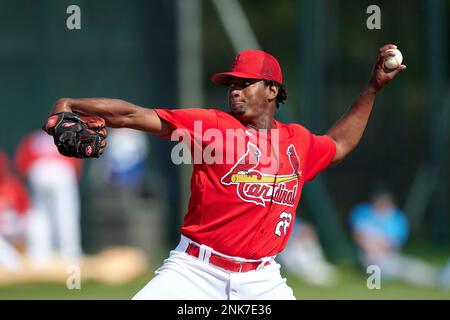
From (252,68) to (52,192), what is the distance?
813cm

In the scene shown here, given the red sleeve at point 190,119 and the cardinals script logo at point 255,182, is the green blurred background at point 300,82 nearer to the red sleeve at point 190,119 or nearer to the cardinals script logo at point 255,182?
the cardinals script logo at point 255,182

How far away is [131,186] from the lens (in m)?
13.9

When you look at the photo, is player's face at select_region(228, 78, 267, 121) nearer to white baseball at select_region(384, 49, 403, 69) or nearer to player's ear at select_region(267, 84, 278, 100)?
player's ear at select_region(267, 84, 278, 100)

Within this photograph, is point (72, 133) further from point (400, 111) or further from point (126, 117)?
point (400, 111)

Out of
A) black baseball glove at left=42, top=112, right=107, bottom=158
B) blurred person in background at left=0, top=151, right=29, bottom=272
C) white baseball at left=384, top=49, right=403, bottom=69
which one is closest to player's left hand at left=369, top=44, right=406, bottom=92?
white baseball at left=384, top=49, right=403, bottom=69

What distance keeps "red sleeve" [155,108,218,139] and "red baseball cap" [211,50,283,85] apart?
0.94ft

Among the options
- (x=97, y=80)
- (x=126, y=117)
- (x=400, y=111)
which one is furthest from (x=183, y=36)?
(x=126, y=117)

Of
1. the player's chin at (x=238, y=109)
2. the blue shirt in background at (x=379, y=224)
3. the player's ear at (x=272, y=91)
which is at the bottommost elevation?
the blue shirt in background at (x=379, y=224)

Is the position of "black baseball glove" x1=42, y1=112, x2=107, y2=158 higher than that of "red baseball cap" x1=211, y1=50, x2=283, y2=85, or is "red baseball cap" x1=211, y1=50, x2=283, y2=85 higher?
"red baseball cap" x1=211, y1=50, x2=283, y2=85

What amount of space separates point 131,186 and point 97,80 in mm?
2176

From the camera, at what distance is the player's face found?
5906mm

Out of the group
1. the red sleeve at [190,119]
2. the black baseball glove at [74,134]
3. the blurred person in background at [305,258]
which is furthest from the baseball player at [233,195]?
the blurred person in background at [305,258]

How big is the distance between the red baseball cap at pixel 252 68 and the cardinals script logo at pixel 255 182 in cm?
43

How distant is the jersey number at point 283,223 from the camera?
5.92 m
